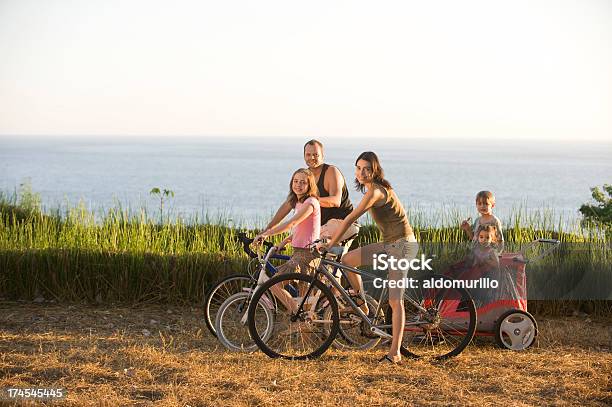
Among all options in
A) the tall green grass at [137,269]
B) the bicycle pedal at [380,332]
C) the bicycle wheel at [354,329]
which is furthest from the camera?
the tall green grass at [137,269]

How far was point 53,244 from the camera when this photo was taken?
884 centimetres

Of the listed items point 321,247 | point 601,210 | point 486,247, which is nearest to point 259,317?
point 321,247

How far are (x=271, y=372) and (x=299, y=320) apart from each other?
0.53 meters

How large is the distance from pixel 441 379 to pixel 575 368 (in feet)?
3.54

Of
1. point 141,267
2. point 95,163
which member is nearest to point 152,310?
point 141,267

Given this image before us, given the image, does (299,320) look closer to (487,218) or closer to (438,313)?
(438,313)

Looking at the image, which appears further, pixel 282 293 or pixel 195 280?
pixel 195 280

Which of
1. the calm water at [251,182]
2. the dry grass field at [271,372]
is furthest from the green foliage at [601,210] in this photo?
the calm water at [251,182]

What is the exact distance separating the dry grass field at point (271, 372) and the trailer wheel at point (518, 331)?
0.34 ft

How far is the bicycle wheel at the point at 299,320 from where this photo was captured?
6.02m

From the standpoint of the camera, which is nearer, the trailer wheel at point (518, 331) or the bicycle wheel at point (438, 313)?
the bicycle wheel at point (438, 313)

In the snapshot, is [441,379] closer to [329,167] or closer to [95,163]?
[329,167]

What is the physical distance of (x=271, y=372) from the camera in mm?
5789

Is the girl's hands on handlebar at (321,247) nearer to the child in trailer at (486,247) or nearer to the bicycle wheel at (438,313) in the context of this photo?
the bicycle wheel at (438,313)
